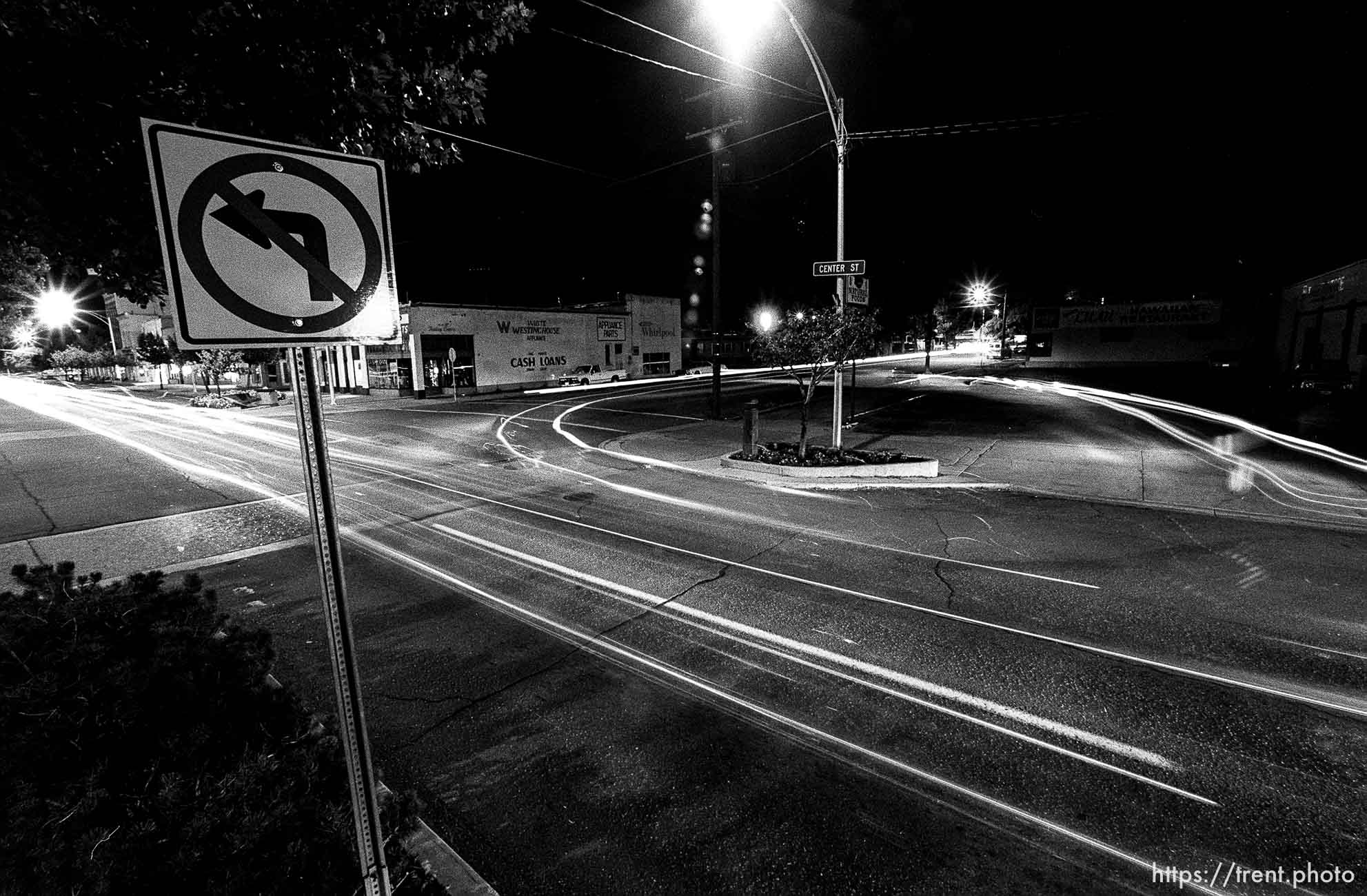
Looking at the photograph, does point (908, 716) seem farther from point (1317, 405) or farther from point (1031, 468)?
point (1317, 405)

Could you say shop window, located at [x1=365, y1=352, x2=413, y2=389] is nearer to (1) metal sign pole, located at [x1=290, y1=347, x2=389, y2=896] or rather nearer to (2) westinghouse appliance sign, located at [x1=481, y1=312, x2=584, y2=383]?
(2) westinghouse appliance sign, located at [x1=481, y1=312, x2=584, y2=383]

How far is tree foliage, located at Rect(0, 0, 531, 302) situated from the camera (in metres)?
3.26

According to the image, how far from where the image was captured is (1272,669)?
470cm

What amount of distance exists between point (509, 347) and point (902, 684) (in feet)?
127

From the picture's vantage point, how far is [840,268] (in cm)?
1255

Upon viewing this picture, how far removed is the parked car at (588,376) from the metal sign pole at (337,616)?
3955 centimetres

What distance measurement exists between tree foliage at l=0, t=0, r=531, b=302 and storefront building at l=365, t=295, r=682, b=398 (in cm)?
2902

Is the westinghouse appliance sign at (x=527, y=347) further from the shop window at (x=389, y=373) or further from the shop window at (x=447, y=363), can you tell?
the shop window at (x=389, y=373)

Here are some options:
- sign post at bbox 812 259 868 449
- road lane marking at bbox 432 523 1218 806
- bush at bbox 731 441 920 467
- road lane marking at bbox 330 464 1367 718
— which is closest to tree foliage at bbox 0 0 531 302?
road lane marking at bbox 432 523 1218 806

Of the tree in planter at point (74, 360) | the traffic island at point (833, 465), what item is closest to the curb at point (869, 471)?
the traffic island at point (833, 465)

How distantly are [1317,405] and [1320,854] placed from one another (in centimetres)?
2875

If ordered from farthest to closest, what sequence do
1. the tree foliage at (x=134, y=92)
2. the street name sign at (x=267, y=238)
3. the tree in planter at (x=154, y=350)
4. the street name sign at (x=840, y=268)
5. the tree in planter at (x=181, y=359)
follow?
the tree in planter at (x=154, y=350)
the tree in planter at (x=181, y=359)
the street name sign at (x=840, y=268)
the tree foliage at (x=134, y=92)
the street name sign at (x=267, y=238)

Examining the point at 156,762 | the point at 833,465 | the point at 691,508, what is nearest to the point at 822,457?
the point at 833,465

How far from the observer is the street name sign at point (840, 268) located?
12.5 metres
